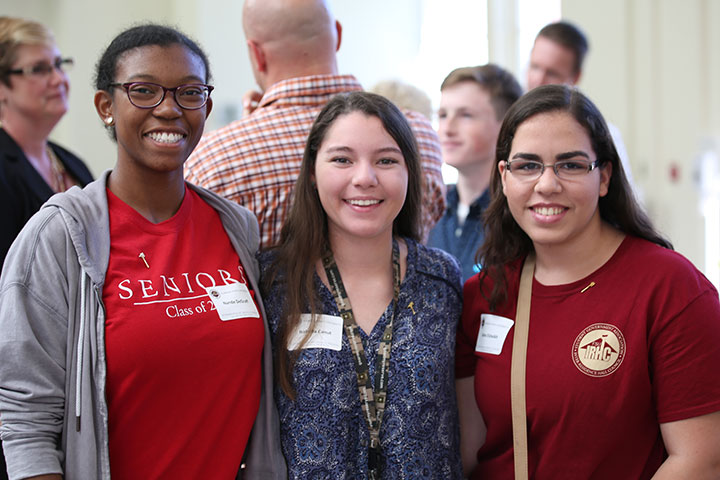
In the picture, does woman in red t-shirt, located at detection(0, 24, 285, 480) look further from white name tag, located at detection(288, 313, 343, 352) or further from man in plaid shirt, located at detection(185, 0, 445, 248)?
man in plaid shirt, located at detection(185, 0, 445, 248)

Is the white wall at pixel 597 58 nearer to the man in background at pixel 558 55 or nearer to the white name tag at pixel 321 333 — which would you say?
the man in background at pixel 558 55

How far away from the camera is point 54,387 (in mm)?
1416

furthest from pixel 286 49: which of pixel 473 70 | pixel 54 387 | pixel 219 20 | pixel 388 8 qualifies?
pixel 388 8

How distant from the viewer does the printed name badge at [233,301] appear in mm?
1633

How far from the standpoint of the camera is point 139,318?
1.50m

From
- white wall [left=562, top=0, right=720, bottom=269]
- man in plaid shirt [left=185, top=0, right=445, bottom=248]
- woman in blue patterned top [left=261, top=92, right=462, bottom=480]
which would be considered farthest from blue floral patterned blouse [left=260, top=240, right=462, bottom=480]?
white wall [left=562, top=0, right=720, bottom=269]

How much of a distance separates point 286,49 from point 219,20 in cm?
411

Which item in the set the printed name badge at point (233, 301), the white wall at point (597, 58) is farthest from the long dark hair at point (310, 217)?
the white wall at point (597, 58)

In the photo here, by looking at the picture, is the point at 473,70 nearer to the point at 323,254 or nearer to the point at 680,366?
the point at 323,254

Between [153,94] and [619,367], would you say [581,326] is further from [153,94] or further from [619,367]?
[153,94]

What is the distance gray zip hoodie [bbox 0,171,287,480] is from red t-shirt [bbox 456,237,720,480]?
1019 millimetres

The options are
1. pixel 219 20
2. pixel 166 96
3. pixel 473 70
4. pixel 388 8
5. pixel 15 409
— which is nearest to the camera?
pixel 15 409

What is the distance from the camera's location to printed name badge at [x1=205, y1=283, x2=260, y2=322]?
1633 mm

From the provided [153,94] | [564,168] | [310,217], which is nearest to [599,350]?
[564,168]
